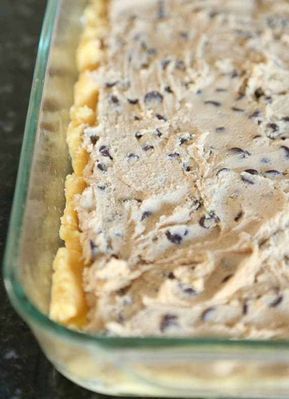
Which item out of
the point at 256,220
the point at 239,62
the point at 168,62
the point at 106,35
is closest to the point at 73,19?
the point at 106,35

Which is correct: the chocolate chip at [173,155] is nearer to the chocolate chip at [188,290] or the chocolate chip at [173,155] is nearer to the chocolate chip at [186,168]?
the chocolate chip at [186,168]

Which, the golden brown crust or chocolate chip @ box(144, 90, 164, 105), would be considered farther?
chocolate chip @ box(144, 90, 164, 105)

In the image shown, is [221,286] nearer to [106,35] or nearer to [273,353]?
[273,353]

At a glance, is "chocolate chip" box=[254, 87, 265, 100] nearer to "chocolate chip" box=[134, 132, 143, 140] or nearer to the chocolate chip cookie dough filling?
the chocolate chip cookie dough filling

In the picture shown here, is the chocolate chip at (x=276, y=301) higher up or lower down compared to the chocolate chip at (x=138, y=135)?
lower down

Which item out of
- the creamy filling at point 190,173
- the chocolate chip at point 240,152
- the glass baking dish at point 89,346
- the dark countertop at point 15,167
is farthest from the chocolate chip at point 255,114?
the dark countertop at point 15,167

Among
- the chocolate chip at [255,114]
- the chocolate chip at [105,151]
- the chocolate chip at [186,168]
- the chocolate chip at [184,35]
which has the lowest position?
the chocolate chip at [105,151]

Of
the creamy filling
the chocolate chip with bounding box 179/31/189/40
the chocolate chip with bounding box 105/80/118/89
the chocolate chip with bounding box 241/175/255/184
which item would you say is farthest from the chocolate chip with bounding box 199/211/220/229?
the chocolate chip with bounding box 179/31/189/40

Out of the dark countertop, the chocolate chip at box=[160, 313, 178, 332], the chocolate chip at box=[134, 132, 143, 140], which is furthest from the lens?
the chocolate chip at box=[134, 132, 143, 140]

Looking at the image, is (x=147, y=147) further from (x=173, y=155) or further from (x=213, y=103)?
(x=213, y=103)
